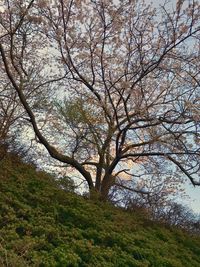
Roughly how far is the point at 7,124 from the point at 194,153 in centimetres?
638

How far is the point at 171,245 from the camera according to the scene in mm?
12727

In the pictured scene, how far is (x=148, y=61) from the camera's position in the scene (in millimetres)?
16172

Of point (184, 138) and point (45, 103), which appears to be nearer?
point (184, 138)

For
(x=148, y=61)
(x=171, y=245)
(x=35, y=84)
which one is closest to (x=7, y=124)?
(x=35, y=84)

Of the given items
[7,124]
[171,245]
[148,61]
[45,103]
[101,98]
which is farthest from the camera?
[45,103]

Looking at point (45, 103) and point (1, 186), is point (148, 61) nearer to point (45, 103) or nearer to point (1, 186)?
point (45, 103)

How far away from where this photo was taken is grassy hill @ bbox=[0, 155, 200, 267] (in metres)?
8.37

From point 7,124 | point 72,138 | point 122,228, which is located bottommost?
point 122,228

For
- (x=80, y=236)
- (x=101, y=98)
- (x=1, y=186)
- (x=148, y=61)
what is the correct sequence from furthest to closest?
(x=101, y=98)
(x=148, y=61)
(x=1, y=186)
(x=80, y=236)

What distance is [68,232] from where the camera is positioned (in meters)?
9.73

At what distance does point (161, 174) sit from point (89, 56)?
5.41 meters

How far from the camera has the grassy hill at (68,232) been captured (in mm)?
8367

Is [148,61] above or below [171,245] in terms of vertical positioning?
above

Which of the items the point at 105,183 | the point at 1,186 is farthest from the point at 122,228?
the point at 105,183
